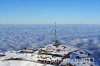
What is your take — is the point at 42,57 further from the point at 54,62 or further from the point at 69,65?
the point at 69,65

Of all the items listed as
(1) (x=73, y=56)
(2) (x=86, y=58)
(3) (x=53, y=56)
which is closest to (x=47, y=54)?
(3) (x=53, y=56)

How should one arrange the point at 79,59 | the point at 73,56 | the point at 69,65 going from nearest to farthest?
1. the point at 69,65
2. the point at 79,59
3. the point at 73,56

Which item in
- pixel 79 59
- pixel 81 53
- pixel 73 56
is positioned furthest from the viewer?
pixel 81 53

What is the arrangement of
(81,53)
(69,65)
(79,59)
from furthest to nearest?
(81,53)
(79,59)
(69,65)

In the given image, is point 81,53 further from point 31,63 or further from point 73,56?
point 31,63

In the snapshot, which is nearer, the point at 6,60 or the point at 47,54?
the point at 6,60

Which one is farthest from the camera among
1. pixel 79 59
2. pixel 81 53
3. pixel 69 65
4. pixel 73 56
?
pixel 81 53

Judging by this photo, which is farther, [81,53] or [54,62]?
[81,53]

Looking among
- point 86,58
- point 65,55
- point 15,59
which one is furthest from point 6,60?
point 86,58
